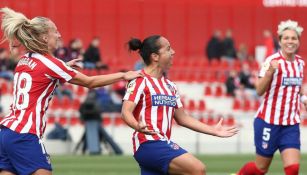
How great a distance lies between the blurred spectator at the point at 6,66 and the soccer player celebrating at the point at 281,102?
16554mm

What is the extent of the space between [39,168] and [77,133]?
54.7ft

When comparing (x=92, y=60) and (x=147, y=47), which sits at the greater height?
(x=147, y=47)

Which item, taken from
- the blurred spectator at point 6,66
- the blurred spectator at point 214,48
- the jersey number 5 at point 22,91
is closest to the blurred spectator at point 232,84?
the blurred spectator at point 214,48

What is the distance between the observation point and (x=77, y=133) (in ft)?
85.4

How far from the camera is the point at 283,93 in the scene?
1249cm

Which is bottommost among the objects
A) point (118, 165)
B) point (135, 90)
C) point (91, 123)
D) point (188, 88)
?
point (118, 165)

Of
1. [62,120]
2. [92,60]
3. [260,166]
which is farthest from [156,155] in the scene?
[92,60]

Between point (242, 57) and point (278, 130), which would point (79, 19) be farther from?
point (278, 130)

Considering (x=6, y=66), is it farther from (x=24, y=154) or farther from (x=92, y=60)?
(x=24, y=154)

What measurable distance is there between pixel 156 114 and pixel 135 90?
30 cm

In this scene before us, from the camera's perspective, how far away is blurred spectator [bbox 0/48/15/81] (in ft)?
93.7

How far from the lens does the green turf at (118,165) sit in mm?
17031

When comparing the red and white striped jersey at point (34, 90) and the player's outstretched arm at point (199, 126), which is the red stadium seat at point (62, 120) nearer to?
the player's outstretched arm at point (199, 126)

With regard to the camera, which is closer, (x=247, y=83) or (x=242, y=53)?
(x=247, y=83)
